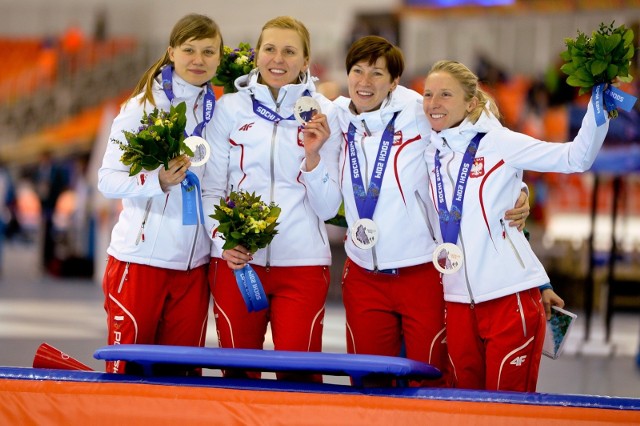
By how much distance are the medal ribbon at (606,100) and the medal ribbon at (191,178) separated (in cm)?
151

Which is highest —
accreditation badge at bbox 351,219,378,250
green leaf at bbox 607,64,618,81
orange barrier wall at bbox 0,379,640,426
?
green leaf at bbox 607,64,618,81

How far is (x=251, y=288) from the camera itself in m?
3.71

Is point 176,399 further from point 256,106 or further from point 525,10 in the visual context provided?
point 525,10

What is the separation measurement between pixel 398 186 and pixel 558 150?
24.8 inches

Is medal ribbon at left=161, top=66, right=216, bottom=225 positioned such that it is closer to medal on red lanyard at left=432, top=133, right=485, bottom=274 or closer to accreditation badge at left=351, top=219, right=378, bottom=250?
accreditation badge at left=351, top=219, right=378, bottom=250

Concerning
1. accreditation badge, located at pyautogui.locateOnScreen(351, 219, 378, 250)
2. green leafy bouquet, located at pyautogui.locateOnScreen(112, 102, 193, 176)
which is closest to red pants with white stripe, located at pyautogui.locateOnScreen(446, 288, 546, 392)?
accreditation badge, located at pyautogui.locateOnScreen(351, 219, 378, 250)

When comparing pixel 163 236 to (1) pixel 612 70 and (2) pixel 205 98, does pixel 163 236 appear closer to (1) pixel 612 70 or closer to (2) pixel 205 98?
(2) pixel 205 98

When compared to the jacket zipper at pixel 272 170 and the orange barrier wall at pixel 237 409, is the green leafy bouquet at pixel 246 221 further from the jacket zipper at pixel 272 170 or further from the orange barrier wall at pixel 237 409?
the orange barrier wall at pixel 237 409

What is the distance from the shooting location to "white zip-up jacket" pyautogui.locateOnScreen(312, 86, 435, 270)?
12.6 feet

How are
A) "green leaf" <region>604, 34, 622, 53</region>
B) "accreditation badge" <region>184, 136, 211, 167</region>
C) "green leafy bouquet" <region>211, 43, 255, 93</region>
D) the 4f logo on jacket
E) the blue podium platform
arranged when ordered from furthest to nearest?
Answer: "green leafy bouquet" <region>211, 43, 255, 93</region>, the 4f logo on jacket, "accreditation badge" <region>184, 136, 211, 167</region>, "green leaf" <region>604, 34, 622, 53</region>, the blue podium platform

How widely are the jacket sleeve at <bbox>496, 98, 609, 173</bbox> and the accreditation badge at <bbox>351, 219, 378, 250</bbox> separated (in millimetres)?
568

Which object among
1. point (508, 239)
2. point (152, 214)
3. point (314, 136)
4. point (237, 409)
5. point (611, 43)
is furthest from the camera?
point (152, 214)

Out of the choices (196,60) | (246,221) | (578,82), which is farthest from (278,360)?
(578,82)

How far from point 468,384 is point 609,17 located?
1365 centimetres
